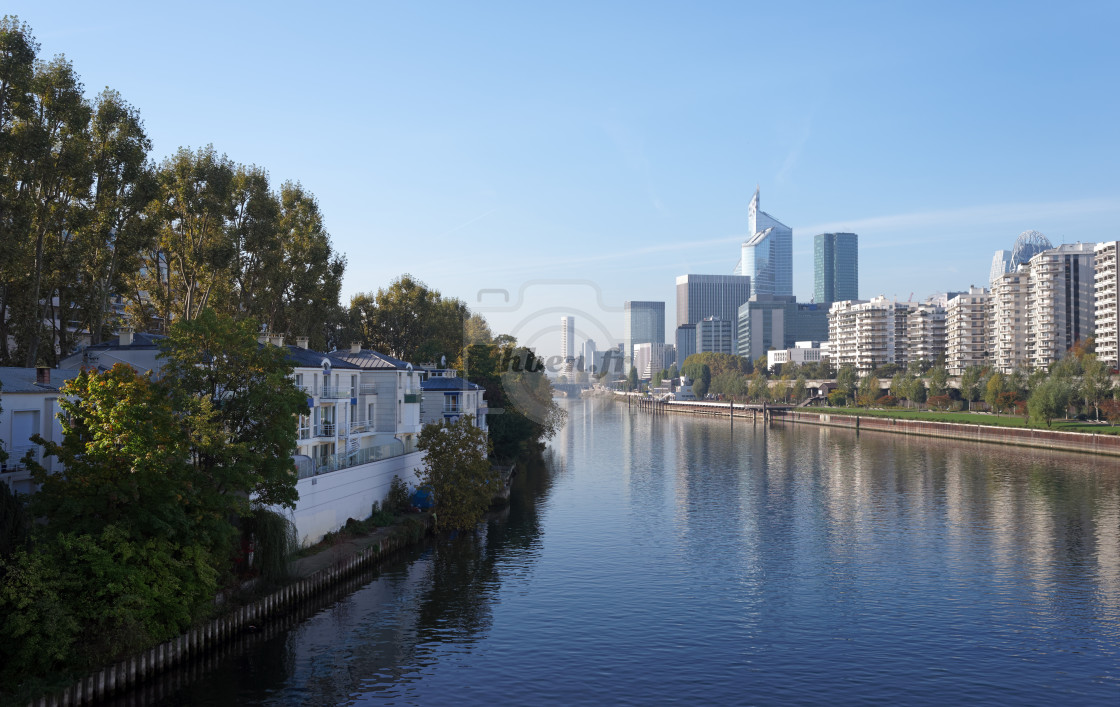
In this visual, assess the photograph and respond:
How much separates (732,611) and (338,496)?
91.1 ft

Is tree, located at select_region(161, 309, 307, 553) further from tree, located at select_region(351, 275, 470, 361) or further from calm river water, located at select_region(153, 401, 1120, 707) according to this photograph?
tree, located at select_region(351, 275, 470, 361)

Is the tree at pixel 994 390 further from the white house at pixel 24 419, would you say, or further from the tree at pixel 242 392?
the white house at pixel 24 419

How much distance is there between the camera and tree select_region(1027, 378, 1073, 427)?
140 metres

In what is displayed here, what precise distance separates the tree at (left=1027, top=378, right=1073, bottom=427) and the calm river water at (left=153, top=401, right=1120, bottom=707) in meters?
59.4

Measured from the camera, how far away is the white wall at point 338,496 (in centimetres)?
5241

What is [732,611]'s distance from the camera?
46.4 metres

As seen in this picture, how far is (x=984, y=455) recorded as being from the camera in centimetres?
12519

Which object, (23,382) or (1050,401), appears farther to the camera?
(1050,401)

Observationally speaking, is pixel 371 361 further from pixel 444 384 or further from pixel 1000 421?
pixel 1000 421

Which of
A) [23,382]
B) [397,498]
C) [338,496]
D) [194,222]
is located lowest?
[397,498]

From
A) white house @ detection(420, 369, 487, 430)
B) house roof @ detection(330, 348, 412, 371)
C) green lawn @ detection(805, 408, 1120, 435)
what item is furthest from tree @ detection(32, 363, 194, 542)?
green lawn @ detection(805, 408, 1120, 435)

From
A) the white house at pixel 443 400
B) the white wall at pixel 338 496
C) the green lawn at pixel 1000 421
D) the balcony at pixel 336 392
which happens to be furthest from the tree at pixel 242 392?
the green lawn at pixel 1000 421

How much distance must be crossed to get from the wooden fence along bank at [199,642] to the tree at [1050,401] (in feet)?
426

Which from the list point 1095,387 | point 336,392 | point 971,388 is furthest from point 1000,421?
point 336,392
